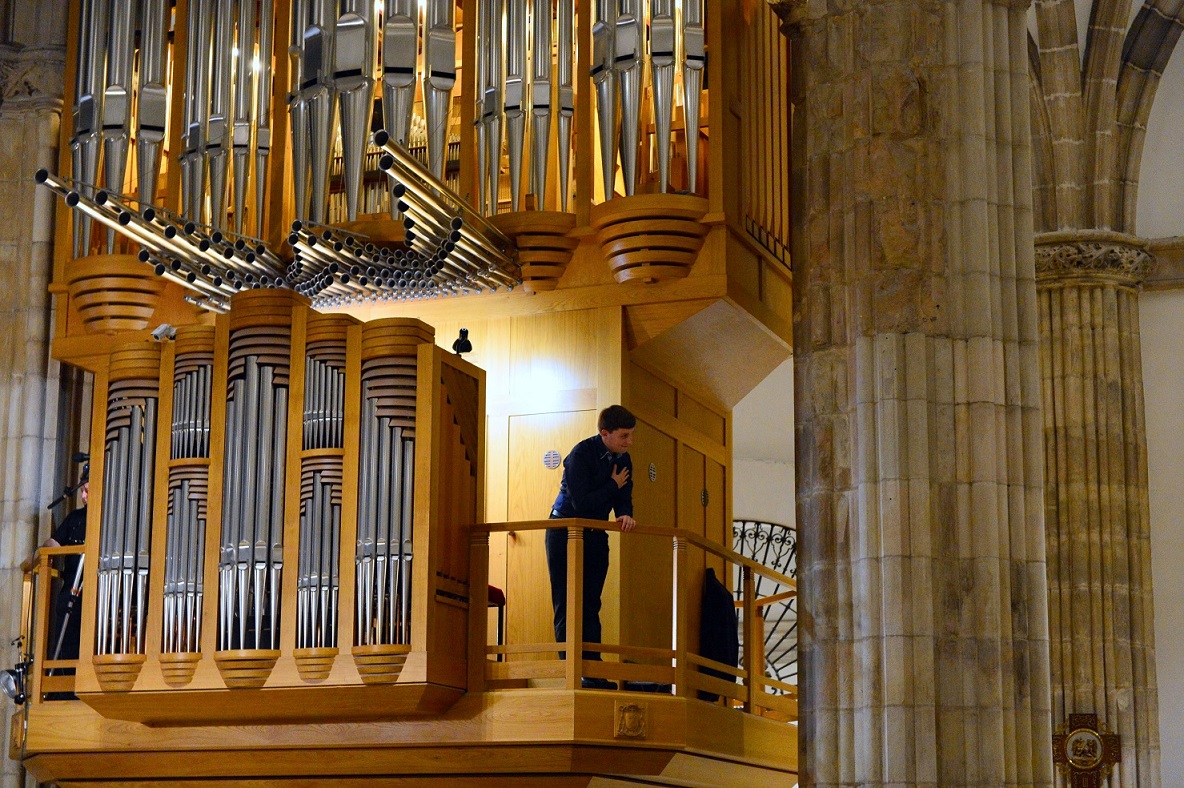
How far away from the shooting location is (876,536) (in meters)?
10.7

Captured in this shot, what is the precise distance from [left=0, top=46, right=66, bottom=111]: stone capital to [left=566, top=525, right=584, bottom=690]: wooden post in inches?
237

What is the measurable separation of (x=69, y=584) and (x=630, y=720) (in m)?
3.93

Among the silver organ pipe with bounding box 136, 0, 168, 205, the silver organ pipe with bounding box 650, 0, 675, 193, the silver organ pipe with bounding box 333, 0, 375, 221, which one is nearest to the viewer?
the silver organ pipe with bounding box 650, 0, 675, 193

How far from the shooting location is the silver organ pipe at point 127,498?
36.3 ft

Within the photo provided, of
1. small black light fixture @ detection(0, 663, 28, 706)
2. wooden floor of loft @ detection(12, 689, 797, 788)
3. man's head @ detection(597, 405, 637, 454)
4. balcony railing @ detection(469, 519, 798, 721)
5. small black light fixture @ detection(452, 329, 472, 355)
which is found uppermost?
small black light fixture @ detection(452, 329, 472, 355)

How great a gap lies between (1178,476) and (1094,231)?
262 cm

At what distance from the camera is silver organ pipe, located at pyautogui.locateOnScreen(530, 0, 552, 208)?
12.2 m

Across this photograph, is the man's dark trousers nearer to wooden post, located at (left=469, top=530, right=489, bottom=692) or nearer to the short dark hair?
wooden post, located at (left=469, top=530, right=489, bottom=692)

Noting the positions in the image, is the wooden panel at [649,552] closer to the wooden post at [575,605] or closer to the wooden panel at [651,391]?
the wooden panel at [651,391]

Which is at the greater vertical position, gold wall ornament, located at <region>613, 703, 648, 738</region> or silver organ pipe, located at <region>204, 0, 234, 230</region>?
silver organ pipe, located at <region>204, 0, 234, 230</region>

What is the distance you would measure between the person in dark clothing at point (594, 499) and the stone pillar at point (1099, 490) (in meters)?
7.05

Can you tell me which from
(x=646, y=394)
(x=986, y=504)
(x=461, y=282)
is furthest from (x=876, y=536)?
(x=461, y=282)

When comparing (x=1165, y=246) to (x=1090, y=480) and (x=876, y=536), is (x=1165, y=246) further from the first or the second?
(x=876, y=536)

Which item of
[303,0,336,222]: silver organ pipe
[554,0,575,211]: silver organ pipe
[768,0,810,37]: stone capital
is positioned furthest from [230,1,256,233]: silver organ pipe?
[768,0,810,37]: stone capital
